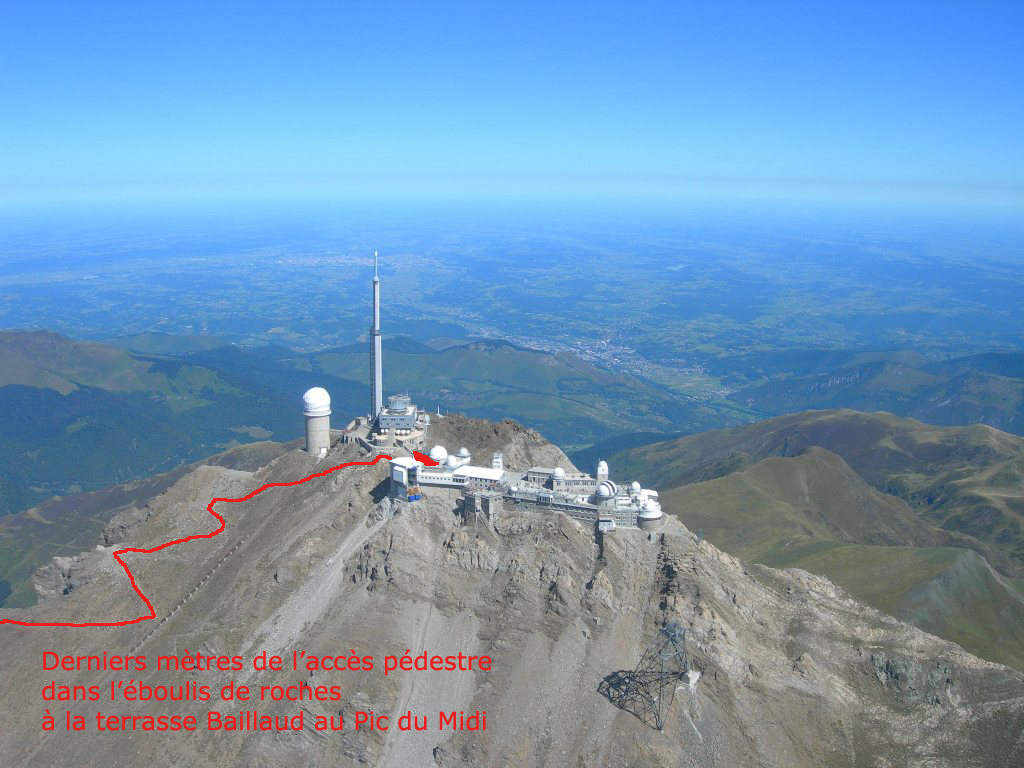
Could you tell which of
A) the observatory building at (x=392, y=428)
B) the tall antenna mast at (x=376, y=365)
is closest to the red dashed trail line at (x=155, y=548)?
the observatory building at (x=392, y=428)

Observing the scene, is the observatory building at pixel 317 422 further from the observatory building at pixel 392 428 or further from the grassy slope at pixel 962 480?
the grassy slope at pixel 962 480

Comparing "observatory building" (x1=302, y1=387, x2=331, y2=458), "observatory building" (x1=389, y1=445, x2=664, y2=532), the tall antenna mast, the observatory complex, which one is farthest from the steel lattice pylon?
the tall antenna mast

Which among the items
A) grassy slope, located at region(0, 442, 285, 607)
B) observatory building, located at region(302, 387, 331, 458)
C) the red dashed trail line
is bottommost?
grassy slope, located at region(0, 442, 285, 607)

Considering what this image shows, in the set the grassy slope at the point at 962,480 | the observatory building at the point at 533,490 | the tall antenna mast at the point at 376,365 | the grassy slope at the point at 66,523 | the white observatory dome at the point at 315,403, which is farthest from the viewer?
the grassy slope at the point at 962,480

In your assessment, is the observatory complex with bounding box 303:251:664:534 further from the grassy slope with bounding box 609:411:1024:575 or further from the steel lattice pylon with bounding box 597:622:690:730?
the grassy slope with bounding box 609:411:1024:575

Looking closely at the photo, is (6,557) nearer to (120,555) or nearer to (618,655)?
(120,555)

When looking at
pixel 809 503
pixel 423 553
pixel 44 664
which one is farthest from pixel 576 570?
pixel 809 503
